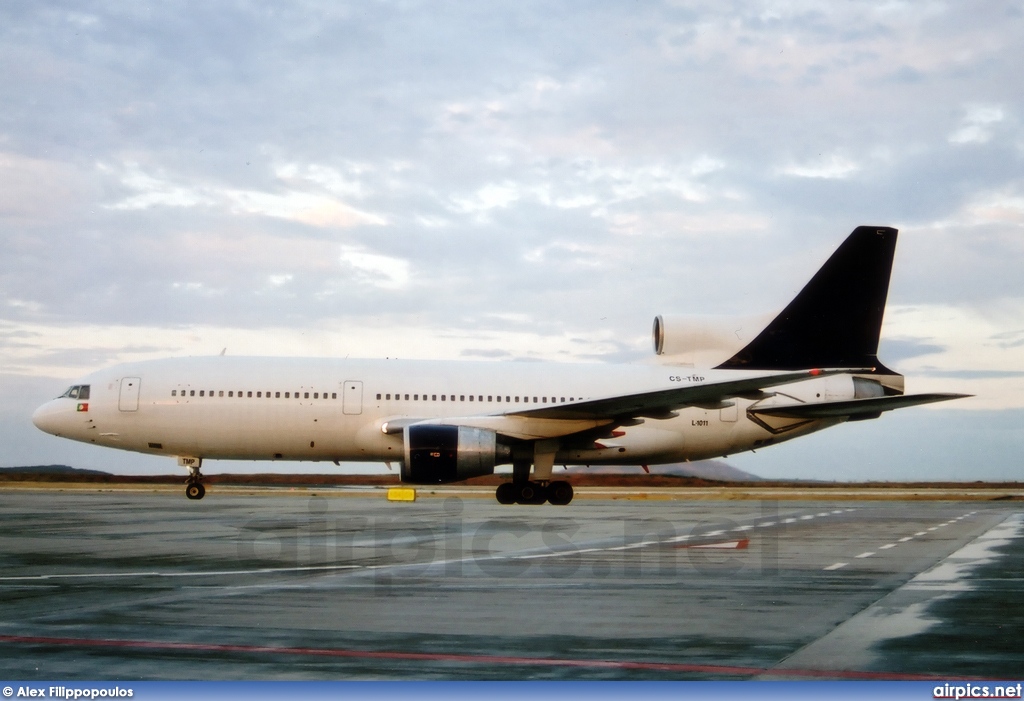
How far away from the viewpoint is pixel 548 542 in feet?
56.4

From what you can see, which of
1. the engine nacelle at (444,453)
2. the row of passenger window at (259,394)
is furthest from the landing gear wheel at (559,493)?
the row of passenger window at (259,394)

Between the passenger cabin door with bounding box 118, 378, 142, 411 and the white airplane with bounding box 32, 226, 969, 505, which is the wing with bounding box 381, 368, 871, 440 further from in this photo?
the passenger cabin door with bounding box 118, 378, 142, 411

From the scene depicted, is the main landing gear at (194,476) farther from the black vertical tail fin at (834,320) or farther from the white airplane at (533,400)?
the black vertical tail fin at (834,320)

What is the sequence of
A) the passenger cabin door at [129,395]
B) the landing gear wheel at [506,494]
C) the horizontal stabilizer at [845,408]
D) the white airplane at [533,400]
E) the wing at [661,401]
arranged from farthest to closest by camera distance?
the landing gear wheel at [506,494] → the passenger cabin door at [129,395] → the white airplane at [533,400] → the horizontal stabilizer at [845,408] → the wing at [661,401]

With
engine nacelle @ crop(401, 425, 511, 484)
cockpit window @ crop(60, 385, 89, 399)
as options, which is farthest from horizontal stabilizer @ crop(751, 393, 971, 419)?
cockpit window @ crop(60, 385, 89, 399)

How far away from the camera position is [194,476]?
2734 cm

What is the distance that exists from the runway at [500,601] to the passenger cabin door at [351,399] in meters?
4.12

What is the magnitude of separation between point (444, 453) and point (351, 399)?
3.88 meters

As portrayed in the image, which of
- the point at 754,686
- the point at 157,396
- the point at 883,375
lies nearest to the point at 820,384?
the point at 883,375

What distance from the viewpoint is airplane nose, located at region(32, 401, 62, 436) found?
2598cm

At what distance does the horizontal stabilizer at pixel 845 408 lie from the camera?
24.1 meters

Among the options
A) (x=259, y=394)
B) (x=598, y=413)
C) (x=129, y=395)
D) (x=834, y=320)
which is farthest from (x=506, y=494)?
(x=834, y=320)

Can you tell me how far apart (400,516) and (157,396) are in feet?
23.4

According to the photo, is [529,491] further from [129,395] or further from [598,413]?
[129,395]
